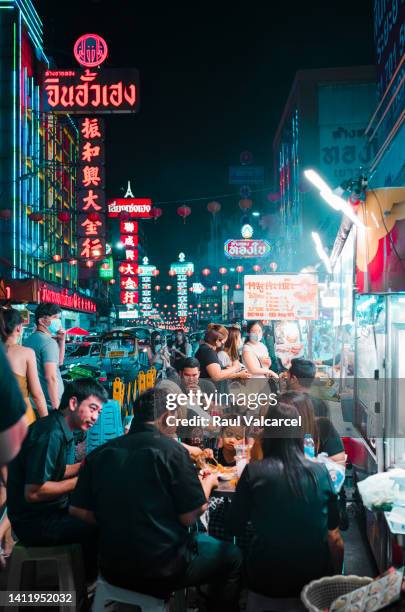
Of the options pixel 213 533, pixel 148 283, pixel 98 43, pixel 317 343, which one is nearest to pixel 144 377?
pixel 317 343

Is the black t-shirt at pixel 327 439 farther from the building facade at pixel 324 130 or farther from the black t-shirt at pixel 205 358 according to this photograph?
the building facade at pixel 324 130

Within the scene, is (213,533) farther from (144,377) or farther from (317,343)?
(317,343)

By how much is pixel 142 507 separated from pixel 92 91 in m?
20.5

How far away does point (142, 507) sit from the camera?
336 cm

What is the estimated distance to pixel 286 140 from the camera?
4950cm

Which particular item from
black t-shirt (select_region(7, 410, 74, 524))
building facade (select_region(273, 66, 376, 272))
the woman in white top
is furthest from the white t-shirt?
building facade (select_region(273, 66, 376, 272))

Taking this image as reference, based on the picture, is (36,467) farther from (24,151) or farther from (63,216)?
(24,151)

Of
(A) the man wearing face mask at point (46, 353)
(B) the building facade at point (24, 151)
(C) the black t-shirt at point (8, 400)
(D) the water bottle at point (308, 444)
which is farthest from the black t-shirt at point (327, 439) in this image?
(B) the building facade at point (24, 151)

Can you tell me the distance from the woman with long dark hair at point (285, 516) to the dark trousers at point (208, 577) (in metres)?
0.42

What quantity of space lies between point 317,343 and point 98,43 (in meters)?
15.2

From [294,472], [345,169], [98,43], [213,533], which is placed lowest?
[213,533]

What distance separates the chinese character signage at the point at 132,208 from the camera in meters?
32.6

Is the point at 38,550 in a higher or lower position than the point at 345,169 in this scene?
lower

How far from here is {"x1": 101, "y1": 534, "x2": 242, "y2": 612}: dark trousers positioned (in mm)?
3430
